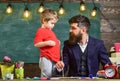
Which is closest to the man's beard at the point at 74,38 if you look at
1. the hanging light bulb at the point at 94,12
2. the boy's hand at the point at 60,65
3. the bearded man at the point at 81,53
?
the bearded man at the point at 81,53

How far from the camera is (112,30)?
22.1 ft

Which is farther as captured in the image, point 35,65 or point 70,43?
point 35,65

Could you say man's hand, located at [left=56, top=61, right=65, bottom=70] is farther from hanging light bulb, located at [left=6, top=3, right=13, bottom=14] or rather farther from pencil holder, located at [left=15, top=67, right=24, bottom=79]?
hanging light bulb, located at [left=6, top=3, right=13, bottom=14]

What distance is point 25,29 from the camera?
674cm

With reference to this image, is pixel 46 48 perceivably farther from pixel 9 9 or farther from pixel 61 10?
pixel 9 9

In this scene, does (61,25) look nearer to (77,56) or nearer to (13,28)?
(13,28)

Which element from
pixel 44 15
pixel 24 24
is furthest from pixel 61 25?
pixel 44 15

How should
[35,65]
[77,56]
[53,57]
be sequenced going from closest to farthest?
[77,56] < [53,57] < [35,65]

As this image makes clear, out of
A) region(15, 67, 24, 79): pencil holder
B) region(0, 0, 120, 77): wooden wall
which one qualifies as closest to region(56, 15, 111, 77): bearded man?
region(15, 67, 24, 79): pencil holder

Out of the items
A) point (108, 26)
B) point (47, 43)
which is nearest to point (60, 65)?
point (47, 43)

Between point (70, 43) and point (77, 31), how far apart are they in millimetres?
163

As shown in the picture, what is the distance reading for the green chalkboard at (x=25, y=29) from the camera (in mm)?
6680

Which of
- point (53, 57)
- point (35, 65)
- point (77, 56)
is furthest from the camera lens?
point (35, 65)

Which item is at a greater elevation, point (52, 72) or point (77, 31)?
point (77, 31)
